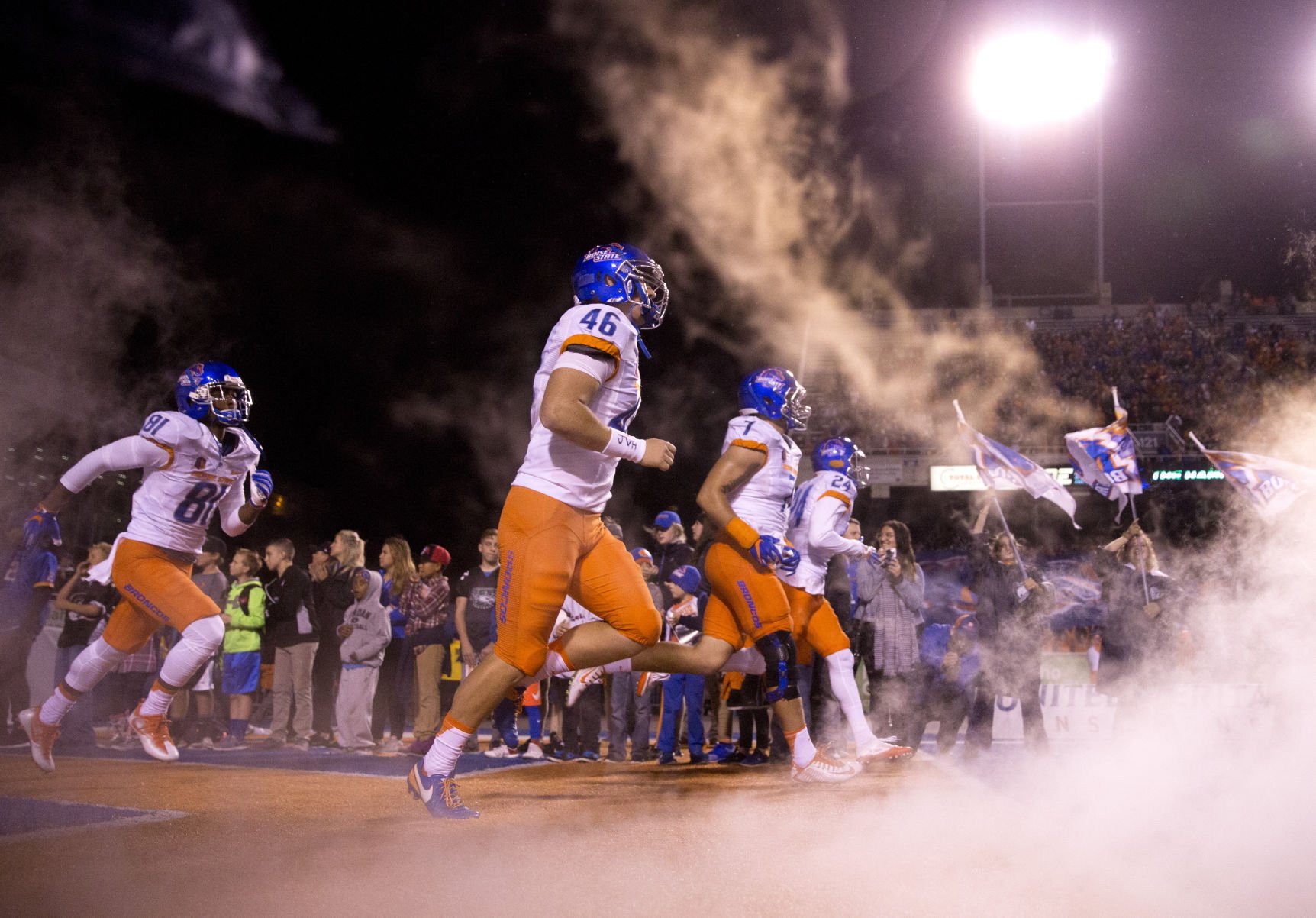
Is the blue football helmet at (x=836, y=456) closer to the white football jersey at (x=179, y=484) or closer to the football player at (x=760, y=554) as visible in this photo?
the football player at (x=760, y=554)

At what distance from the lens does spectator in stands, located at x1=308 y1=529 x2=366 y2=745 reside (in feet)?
38.7

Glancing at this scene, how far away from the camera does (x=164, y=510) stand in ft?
24.9

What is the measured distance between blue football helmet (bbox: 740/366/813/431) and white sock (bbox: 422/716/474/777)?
3.61 m

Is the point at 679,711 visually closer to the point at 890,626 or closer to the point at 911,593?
the point at 890,626

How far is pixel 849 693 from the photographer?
26.6ft

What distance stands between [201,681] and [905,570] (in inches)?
319

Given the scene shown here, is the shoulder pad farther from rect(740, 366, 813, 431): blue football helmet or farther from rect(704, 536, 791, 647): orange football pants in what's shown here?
rect(740, 366, 813, 431): blue football helmet

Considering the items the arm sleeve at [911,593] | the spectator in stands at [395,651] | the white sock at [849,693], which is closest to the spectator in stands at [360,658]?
the spectator in stands at [395,651]

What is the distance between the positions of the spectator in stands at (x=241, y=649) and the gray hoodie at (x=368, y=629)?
1130mm

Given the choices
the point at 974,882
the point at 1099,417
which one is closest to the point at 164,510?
the point at 974,882

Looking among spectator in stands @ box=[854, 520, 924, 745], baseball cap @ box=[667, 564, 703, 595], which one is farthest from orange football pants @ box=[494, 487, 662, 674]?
spectator in stands @ box=[854, 520, 924, 745]

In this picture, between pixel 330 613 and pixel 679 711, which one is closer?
pixel 679 711

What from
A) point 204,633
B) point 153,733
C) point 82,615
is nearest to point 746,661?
point 204,633

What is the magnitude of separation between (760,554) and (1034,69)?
9192 millimetres
